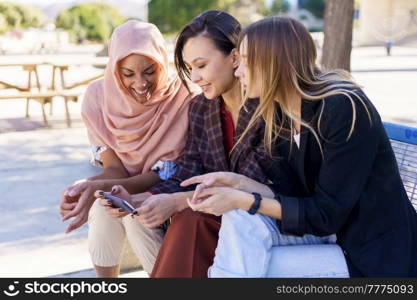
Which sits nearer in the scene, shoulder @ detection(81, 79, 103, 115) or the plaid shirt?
the plaid shirt

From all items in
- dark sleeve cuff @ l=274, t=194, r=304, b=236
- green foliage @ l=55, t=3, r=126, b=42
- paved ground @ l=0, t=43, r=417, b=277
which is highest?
dark sleeve cuff @ l=274, t=194, r=304, b=236

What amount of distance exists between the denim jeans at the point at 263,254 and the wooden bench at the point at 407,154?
1.61 ft

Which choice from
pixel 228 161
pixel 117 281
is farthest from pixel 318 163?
pixel 117 281

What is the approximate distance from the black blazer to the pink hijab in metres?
0.99

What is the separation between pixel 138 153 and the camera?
2.73 m

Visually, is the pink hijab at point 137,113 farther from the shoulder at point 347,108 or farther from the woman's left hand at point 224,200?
the shoulder at point 347,108

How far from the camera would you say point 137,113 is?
2789mm

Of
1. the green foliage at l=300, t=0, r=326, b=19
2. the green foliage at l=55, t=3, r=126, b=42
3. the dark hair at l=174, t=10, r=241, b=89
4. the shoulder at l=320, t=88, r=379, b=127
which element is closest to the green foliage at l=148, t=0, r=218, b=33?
the green foliage at l=55, t=3, r=126, b=42

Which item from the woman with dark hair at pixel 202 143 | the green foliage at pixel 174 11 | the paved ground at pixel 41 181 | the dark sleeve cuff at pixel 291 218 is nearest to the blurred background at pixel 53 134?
the paved ground at pixel 41 181

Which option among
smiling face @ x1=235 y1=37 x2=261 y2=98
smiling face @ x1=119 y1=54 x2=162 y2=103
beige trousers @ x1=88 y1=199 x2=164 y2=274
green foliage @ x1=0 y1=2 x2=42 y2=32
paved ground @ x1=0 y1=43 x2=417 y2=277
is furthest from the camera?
green foliage @ x1=0 y1=2 x2=42 y2=32

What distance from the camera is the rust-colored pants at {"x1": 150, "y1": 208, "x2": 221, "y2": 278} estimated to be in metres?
2.01

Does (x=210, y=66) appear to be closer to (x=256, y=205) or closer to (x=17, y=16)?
Answer: (x=256, y=205)

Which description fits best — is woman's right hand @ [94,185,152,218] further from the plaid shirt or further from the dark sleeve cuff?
the dark sleeve cuff

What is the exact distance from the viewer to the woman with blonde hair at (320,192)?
1727 mm
